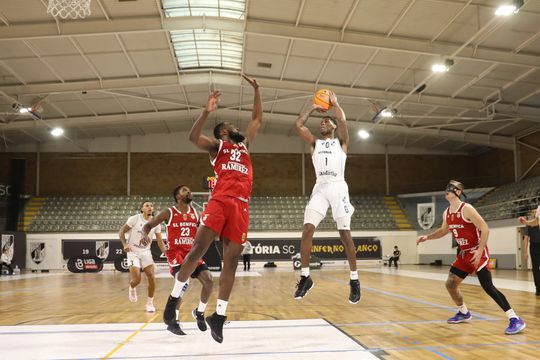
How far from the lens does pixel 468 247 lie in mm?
6391

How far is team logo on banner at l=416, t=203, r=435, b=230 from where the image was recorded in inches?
1235

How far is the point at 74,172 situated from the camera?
32.6 meters

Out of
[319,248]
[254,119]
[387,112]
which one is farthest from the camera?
[319,248]

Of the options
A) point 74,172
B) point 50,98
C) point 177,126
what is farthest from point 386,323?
point 74,172

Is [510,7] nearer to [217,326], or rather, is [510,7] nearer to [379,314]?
[379,314]

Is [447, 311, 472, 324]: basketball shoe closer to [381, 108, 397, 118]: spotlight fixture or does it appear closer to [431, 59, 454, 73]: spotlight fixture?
[431, 59, 454, 73]: spotlight fixture

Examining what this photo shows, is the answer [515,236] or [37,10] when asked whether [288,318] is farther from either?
[515,236]

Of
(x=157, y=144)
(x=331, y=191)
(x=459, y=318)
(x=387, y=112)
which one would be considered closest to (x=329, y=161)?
(x=331, y=191)

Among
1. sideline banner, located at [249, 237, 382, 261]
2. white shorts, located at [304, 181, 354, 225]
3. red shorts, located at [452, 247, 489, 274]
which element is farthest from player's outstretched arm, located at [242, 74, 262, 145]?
sideline banner, located at [249, 237, 382, 261]

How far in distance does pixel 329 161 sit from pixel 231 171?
1.82 m

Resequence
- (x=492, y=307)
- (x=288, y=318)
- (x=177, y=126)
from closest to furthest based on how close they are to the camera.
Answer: (x=288, y=318)
(x=492, y=307)
(x=177, y=126)

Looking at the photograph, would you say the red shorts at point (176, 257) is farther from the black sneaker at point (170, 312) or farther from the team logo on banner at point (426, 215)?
the team logo on banner at point (426, 215)

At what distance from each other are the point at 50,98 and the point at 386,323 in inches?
877

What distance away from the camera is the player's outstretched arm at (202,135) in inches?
187
